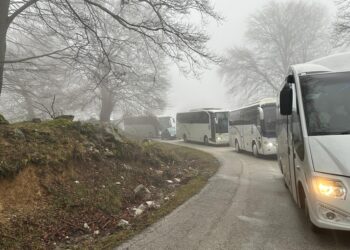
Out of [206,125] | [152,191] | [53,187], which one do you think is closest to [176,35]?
[152,191]

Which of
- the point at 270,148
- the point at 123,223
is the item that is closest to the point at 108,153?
the point at 123,223

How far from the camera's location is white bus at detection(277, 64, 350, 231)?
17.0 ft

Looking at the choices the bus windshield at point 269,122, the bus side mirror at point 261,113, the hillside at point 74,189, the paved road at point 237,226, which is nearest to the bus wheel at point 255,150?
the bus windshield at point 269,122

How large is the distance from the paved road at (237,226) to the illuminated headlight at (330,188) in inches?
35.0

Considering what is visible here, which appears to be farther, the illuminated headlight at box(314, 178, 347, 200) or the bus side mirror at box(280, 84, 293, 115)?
the bus side mirror at box(280, 84, 293, 115)

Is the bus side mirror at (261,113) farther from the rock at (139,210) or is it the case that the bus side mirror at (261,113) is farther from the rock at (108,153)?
the rock at (139,210)

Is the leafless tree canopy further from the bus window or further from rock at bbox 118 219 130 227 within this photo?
the bus window

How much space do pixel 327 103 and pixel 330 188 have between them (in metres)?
1.62

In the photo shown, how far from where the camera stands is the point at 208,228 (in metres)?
6.78

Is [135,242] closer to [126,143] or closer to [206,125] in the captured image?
[126,143]

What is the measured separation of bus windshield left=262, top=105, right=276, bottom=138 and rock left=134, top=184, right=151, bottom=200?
12354 millimetres

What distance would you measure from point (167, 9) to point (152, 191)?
513 cm

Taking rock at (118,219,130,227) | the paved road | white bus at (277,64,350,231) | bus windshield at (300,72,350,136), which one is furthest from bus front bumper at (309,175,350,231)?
rock at (118,219,130,227)

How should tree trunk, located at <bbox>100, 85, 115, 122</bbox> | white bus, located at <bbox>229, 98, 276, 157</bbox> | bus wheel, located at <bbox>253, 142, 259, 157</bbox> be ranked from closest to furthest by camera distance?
white bus, located at <bbox>229, 98, 276, 157</bbox>, bus wheel, located at <bbox>253, 142, 259, 157</bbox>, tree trunk, located at <bbox>100, 85, 115, 122</bbox>
